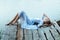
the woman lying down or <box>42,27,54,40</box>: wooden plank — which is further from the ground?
the woman lying down

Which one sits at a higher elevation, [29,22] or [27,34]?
[29,22]

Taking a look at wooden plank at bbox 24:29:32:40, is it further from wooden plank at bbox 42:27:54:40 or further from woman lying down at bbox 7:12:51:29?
wooden plank at bbox 42:27:54:40

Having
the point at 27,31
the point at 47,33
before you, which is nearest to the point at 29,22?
the point at 27,31

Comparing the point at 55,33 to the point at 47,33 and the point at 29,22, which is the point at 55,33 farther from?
the point at 29,22

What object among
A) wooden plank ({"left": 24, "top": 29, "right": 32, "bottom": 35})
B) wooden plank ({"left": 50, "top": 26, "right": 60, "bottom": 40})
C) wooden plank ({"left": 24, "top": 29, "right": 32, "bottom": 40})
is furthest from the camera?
wooden plank ({"left": 24, "top": 29, "right": 32, "bottom": 35})

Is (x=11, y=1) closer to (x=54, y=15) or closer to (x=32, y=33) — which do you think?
(x=54, y=15)

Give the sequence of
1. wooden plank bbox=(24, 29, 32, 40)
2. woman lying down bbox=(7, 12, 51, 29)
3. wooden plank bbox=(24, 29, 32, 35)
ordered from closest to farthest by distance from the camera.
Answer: wooden plank bbox=(24, 29, 32, 40)
wooden plank bbox=(24, 29, 32, 35)
woman lying down bbox=(7, 12, 51, 29)

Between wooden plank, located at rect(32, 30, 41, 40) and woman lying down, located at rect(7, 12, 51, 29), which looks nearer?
wooden plank, located at rect(32, 30, 41, 40)

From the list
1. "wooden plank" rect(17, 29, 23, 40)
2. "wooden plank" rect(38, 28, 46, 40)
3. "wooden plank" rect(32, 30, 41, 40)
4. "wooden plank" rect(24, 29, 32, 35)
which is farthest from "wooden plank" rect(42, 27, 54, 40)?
"wooden plank" rect(17, 29, 23, 40)

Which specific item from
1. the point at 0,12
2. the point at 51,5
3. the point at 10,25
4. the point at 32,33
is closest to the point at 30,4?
the point at 51,5

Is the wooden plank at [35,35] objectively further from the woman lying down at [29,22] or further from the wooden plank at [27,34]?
the woman lying down at [29,22]

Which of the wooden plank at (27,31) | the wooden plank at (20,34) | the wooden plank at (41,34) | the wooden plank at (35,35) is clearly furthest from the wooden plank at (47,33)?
the wooden plank at (20,34)

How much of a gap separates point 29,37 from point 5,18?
8.00 feet

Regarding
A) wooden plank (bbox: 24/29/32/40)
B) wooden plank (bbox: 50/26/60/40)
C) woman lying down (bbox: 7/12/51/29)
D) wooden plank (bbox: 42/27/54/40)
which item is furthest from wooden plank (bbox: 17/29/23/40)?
wooden plank (bbox: 50/26/60/40)
